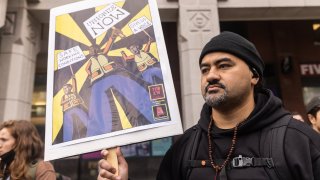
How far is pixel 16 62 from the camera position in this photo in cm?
705

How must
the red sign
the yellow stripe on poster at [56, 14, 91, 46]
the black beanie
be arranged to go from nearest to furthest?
the black beanie < the yellow stripe on poster at [56, 14, 91, 46] < the red sign

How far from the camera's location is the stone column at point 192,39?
22.8 ft

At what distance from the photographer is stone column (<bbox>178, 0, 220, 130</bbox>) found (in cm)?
694

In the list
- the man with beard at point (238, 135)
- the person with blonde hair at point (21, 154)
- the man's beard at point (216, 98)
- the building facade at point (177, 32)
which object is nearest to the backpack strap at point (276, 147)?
the man with beard at point (238, 135)

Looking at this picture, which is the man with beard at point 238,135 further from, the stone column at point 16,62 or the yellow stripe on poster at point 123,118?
the stone column at point 16,62

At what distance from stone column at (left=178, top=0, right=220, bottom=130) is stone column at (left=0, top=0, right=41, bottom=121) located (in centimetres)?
353

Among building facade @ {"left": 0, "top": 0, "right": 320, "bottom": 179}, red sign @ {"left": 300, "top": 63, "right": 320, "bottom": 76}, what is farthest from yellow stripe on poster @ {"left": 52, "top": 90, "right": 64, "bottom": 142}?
red sign @ {"left": 300, "top": 63, "right": 320, "bottom": 76}

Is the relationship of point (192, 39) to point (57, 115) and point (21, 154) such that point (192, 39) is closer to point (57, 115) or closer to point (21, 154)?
point (21, 154)

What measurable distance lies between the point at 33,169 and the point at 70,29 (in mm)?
1748

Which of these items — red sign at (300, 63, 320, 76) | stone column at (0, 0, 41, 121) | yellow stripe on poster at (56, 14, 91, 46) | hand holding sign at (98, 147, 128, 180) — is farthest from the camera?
red sign at (300, 63, 320, 76)

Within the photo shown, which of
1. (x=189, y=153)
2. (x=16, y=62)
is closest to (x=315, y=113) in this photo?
(x=189, y=153)

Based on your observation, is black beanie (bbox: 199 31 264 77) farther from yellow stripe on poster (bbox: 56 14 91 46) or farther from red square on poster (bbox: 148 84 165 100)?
yellow stripe on poster (bbox: 56 14 91 46)

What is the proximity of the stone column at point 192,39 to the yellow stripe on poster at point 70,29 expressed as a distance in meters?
4.77

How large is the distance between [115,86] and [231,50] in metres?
0.78
